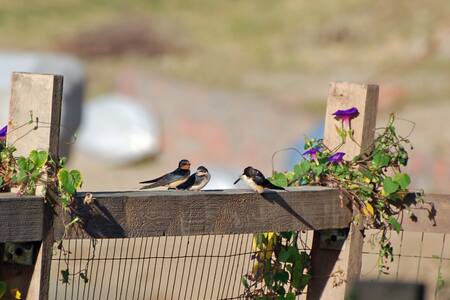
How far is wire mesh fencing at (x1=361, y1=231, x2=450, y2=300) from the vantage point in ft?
13.8

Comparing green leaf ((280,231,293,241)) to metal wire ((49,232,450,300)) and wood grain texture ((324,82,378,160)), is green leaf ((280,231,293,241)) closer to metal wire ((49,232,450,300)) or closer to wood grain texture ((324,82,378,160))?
metal wire ((49,232,450,300))

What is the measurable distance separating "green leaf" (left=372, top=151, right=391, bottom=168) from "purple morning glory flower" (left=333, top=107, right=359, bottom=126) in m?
0.17

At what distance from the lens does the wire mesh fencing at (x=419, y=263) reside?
4195mm

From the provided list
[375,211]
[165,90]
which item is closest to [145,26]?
[165,90]

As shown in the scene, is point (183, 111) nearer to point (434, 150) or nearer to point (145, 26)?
point (434, 150)

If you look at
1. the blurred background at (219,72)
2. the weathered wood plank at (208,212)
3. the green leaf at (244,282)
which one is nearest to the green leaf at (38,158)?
the weathered wood plank at (208,212)

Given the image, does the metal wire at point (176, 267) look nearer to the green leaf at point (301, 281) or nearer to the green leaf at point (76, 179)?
the green leaf at point (301, 281)

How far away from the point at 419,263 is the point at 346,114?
0.76m

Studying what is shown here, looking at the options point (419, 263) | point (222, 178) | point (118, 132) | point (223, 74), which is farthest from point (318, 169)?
point (223, 74)

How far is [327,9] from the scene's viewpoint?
135 ft

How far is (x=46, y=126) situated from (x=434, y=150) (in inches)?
608

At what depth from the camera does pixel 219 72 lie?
30609 millimetres

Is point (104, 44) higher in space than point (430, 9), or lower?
lower

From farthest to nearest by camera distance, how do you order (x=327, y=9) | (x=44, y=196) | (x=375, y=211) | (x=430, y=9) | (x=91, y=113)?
(x=327, y=9)
(x=430, y=9)
(x=91, y=113)
(x=375, y=211)
(x=44, y=196)
